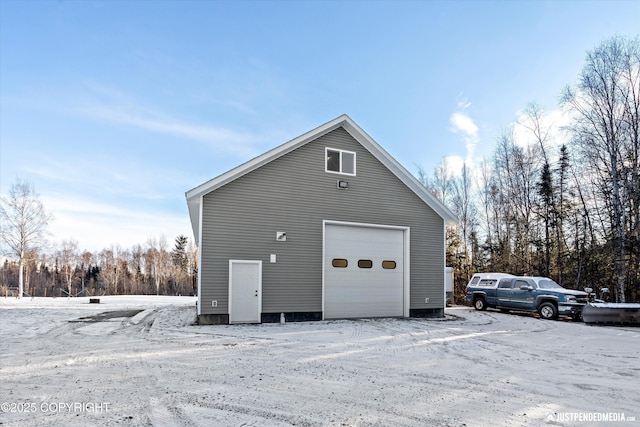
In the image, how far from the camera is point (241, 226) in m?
11.4

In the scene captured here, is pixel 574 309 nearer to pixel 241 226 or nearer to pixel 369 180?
pixel 369 180

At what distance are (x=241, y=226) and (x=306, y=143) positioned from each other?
3.58 metres

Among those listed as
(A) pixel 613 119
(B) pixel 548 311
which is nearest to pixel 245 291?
(B) pixel 548 311

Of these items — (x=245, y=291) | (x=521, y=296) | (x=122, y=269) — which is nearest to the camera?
(x=245, y=291)

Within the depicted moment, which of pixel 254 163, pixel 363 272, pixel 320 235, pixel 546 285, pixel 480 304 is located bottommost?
pixel 480 304

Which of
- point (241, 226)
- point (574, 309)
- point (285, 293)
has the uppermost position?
point (241, 226)

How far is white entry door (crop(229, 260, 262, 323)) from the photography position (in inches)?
437

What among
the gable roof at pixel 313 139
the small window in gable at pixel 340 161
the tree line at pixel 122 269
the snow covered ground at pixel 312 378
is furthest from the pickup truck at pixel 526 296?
the tree line at pixel 122 269

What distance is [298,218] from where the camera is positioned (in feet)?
39.9

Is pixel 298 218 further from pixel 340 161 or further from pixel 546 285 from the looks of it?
pixel 546 285

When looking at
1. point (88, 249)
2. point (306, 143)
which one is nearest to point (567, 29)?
point (306, 143)

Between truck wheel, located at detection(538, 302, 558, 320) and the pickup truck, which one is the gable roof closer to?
the pickup truck

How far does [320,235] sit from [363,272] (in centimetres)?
212

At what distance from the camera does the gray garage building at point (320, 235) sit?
1113cm
